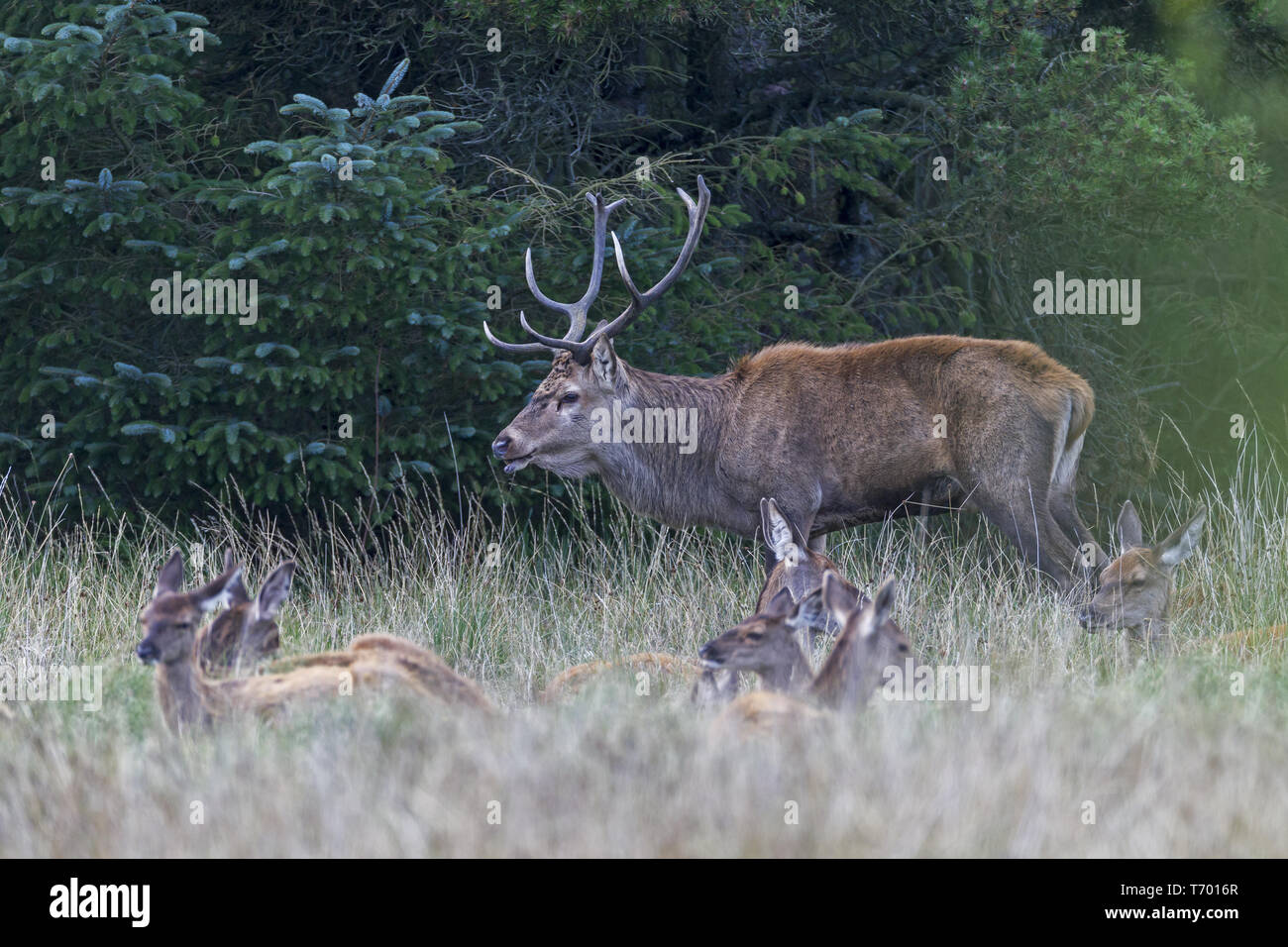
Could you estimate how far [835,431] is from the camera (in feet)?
28.5

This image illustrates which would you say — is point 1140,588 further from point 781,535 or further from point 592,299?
point 592,299

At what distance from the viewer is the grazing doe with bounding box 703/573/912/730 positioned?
4.76 m

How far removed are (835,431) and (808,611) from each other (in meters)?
2.99

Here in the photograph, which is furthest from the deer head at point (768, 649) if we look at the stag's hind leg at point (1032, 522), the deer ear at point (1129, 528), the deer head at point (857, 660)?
the stag's hind leg at point (1032, 522)

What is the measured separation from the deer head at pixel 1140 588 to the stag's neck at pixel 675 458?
2.40 metres

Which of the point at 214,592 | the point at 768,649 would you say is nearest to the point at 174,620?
the point at 214,592

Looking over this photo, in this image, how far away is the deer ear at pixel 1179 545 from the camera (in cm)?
722

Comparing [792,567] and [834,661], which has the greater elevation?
[792,567]

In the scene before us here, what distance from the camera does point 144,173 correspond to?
999 centimetres

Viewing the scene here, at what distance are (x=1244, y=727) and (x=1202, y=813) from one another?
952 mm

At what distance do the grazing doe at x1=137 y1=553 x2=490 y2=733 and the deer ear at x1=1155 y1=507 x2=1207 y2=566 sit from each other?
11.6 feet

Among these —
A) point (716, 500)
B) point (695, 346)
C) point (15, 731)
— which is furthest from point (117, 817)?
point (695, 346)

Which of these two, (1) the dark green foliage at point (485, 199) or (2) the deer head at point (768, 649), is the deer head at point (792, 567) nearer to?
(2) the deer head at point (768, 649)
